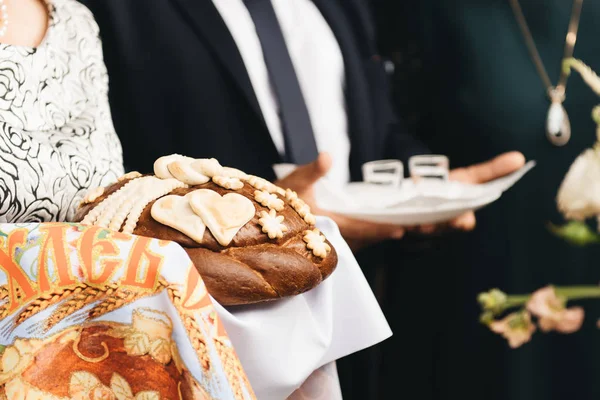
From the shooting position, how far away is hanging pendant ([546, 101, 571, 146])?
5.64 feet

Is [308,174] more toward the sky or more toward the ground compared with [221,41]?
more toward the ground

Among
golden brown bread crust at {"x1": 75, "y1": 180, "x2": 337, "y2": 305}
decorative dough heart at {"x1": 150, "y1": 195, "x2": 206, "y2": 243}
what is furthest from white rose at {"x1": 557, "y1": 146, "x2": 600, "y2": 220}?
decorative dough heart at {"x1": 150, "y1": 195, "x2": 206, "y2": 243}

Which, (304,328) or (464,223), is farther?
(464,223)

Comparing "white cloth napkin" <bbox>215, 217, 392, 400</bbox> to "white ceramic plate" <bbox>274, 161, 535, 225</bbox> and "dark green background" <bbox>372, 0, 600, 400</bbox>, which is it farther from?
"dark green background" <bbox>372, 0, 600, 400</bbox>

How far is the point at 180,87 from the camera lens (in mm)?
1350

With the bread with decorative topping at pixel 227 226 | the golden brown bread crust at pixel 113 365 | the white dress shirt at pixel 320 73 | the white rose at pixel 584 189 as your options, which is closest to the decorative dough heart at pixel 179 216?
the bread with decorative topping at pixel 227 226

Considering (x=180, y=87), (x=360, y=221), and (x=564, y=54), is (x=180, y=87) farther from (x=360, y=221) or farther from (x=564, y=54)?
(x=564, y=54)

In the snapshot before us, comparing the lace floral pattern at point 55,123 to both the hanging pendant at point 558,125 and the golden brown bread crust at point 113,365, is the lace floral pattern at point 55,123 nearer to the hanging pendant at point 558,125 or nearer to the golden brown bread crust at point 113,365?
the golden brown bread crust at point 113,365

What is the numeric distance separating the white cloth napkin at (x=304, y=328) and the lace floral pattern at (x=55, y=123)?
278mm

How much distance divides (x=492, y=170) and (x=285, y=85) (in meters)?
0.57

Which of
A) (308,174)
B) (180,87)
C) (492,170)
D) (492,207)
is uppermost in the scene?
(180,87)

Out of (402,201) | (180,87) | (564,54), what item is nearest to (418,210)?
(402,201)

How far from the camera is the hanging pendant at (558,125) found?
1.72 meters

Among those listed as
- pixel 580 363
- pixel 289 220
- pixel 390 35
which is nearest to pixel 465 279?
pixel 580 363
